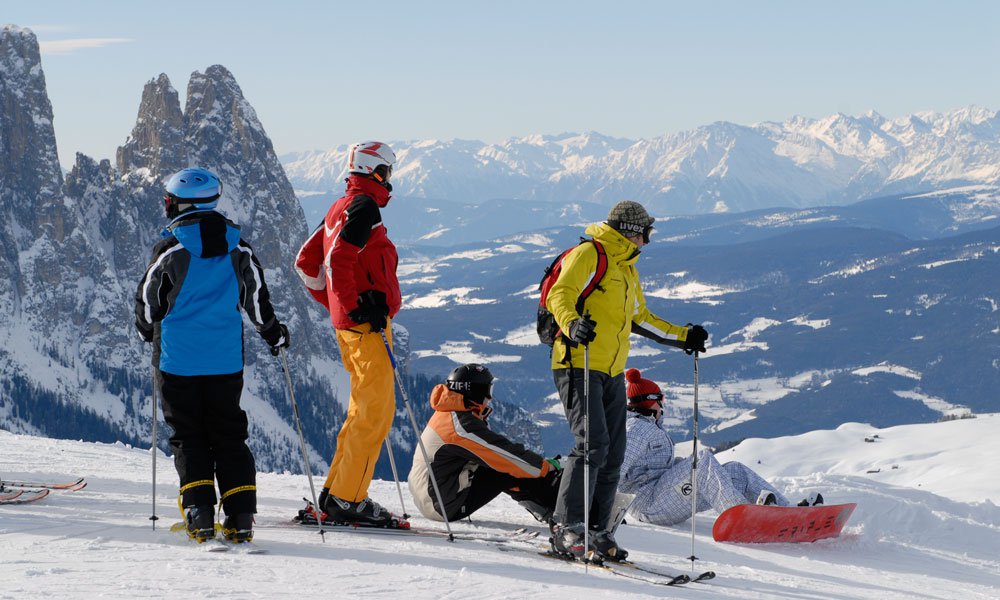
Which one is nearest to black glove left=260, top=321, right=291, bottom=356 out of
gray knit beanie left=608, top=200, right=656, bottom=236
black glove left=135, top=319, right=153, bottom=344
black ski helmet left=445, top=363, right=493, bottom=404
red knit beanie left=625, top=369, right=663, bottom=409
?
black glove left=135, top=319, right=153, bottom=344

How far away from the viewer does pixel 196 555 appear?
6.71 metres

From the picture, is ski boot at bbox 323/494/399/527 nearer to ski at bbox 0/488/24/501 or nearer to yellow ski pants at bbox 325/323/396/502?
yellow ski pants at bbox 325/323/396/502

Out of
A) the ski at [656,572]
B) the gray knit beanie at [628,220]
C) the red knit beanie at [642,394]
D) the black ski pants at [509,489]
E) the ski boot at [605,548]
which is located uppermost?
the gray knit beanie at [628,220]

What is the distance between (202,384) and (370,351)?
Answer: 4.01 ft

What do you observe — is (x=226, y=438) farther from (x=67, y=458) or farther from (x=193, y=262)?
(x=67, y=458)

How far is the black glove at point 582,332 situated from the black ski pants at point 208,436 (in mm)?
2155

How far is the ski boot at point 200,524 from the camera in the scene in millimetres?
7082

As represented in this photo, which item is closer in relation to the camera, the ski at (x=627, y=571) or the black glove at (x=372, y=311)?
the ski at (x=627, y=571)

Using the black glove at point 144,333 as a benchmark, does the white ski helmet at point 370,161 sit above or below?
above

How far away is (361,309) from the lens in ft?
25.1

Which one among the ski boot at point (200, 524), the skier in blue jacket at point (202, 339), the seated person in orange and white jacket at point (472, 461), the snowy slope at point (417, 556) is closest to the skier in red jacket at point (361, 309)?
the snowy slope at point (417, 556)

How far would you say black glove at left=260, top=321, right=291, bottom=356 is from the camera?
7.27m

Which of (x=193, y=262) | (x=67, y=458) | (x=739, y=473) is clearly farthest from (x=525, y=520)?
(x=67, y=458)

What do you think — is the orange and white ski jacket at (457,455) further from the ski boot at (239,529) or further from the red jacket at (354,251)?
the ski boot at (239,529)
